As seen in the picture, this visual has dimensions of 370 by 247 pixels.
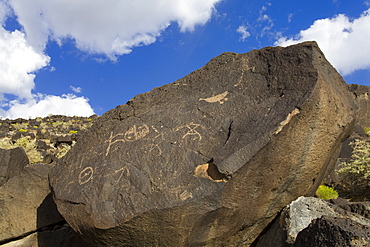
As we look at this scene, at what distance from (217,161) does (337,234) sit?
1.36m

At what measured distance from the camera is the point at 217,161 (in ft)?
10.6

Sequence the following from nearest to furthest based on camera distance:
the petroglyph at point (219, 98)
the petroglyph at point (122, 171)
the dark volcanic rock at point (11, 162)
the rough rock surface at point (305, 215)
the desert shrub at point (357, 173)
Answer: the rough rock surface at point (305, 215) → the petroglyph at point (122, 171) → the petroglyph at point (219, 98) → the dark volcanic rock at point (11, 162) → the desert shrub at point (357, 173)

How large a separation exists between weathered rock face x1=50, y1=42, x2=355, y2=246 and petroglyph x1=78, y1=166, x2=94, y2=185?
0.02 m

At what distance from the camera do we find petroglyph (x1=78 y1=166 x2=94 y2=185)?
376 centimetres

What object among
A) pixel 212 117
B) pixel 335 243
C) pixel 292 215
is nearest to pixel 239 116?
pixel 212 117

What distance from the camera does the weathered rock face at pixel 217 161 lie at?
10.5ft

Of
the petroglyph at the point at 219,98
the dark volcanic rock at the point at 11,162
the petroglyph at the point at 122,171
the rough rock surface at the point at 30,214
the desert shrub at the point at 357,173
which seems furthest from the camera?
the desert shrub at the point at 357,173

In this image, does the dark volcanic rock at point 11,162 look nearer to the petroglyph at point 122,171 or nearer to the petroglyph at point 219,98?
the petroglyph at point 122,171

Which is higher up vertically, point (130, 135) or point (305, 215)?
point (130, 135)

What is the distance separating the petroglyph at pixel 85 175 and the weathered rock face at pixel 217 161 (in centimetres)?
2

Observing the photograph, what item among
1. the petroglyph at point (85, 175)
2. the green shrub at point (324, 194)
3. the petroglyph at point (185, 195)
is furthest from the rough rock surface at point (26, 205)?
the green shrub at point (324, 194)

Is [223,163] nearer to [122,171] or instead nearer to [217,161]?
[217,161]

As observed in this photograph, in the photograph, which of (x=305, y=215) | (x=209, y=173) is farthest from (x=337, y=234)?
(x=209, y=173)

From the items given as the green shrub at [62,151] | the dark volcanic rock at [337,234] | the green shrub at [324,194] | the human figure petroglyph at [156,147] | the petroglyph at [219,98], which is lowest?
the dark volcanic rock at [337,234]
